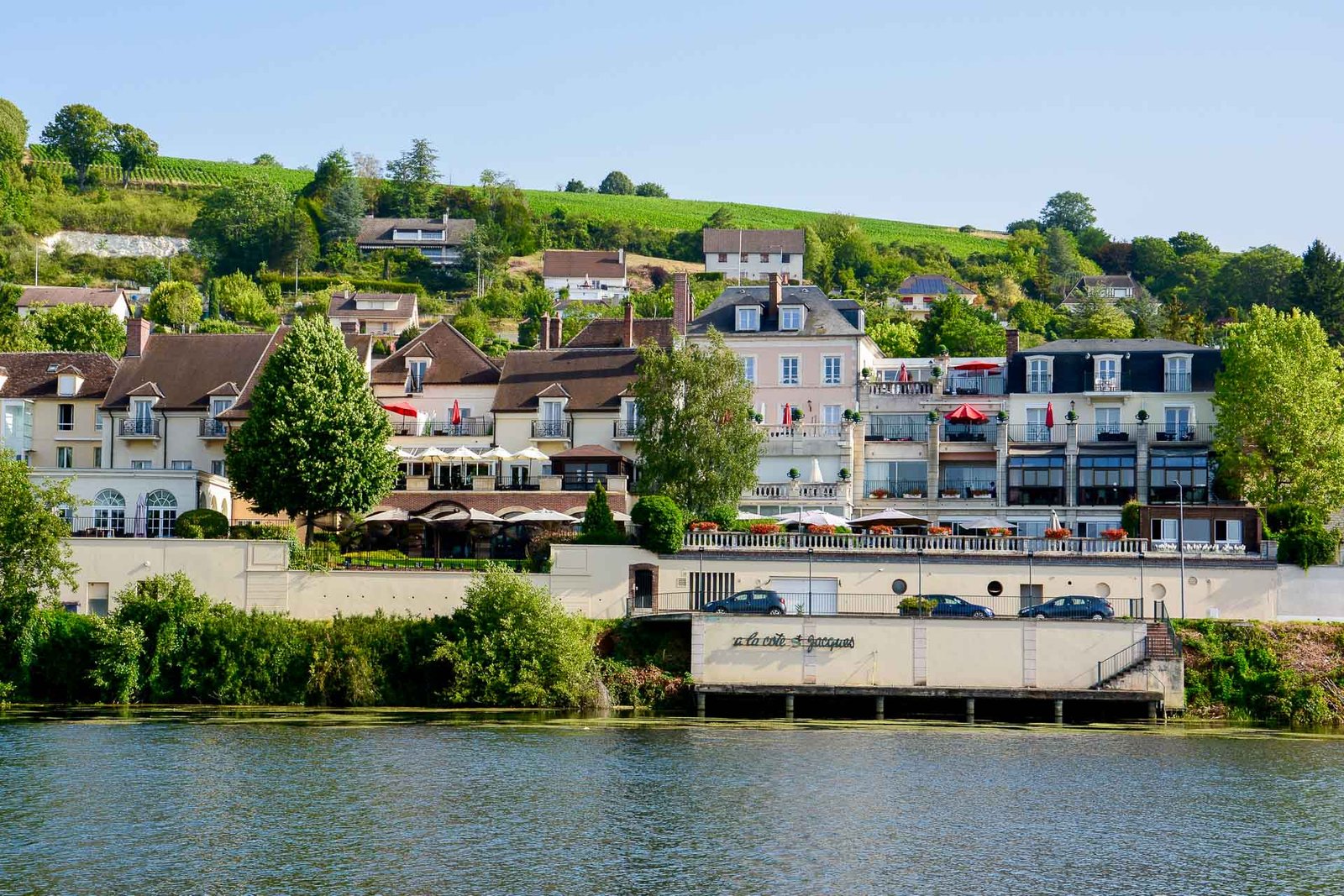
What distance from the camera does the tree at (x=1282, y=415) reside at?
222 ft

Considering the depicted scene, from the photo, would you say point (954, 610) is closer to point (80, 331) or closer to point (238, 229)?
point (80, 331)

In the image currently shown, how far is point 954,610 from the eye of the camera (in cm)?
5719

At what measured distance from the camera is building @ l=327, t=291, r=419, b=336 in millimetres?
131750

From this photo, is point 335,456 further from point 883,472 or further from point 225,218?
point 225,218

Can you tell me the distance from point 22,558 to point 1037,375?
44.9 meters

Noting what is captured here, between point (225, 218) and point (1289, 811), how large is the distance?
5261 inches

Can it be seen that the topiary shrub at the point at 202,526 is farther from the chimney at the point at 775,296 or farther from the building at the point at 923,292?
the building at the point at 923,292

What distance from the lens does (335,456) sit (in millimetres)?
63094

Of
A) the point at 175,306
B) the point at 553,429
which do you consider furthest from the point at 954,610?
the point at 175,306

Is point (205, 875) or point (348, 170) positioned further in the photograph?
point (348, 170)

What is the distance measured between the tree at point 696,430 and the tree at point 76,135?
130 m

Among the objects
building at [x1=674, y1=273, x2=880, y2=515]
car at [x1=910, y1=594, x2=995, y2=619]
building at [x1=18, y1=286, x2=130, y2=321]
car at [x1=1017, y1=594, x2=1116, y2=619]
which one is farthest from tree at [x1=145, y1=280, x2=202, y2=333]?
car at [x1=1017, y1=594, x2=1116, y2=619]

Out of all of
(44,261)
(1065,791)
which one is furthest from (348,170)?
(1065,791)

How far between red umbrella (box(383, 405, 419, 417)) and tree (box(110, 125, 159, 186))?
120m
